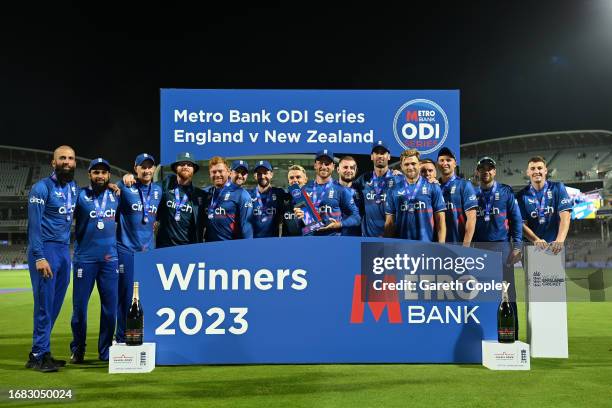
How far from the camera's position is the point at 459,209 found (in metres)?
7.00

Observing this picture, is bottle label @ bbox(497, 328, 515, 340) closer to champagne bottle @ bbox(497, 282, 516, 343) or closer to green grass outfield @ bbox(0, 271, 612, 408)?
champagne bottle @ bbox(497, 282, 516, 343)

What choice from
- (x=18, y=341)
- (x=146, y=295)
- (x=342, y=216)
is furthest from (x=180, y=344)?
(x=18, y=341)

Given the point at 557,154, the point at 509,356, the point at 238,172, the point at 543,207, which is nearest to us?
the point at 509,356

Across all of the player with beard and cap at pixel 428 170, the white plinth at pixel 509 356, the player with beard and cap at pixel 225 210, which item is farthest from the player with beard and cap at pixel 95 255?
the white plinth at pixel 509 356

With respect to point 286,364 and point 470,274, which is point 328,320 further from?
point 470,274

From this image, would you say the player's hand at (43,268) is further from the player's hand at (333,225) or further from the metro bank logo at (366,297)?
the metro bank logo at (366,297)

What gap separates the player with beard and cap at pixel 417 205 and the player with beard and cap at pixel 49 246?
4.01 m

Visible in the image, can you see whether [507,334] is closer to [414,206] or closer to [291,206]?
[414,206]

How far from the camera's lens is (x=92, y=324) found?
436 inches

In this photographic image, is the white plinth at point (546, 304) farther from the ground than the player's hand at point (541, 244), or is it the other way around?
the player's hand at point (541, 244)

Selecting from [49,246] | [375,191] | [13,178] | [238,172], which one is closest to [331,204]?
[375,191]

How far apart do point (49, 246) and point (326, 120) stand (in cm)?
423

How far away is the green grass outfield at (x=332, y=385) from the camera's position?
15.3 feet

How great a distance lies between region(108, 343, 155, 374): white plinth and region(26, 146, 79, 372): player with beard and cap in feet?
2.50
